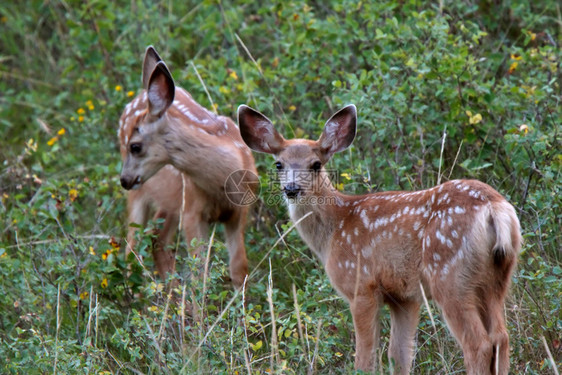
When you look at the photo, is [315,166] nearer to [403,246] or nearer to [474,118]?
[403,246]

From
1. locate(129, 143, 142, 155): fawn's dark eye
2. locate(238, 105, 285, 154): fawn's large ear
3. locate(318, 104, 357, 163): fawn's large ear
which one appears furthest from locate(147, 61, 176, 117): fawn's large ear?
locate(318, 104, 357, 163): fawn's large ear

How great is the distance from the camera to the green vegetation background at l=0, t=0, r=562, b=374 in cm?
486

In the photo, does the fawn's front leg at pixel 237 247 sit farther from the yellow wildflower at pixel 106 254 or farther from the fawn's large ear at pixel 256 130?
the yellow wildflower at pixel 106 254

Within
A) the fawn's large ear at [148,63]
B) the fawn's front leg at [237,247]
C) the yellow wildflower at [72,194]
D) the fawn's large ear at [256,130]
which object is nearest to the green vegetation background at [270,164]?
the yellow wildflower at [72,194]

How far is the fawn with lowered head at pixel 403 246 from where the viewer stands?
4289 millimetres

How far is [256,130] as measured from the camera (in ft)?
19.0

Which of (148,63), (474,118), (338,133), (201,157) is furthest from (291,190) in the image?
(148,63)

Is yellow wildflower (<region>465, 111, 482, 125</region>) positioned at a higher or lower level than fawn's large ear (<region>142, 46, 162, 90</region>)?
lower

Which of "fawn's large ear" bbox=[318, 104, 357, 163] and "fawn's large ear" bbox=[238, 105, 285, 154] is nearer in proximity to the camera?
"fawn's large ear" bbox=[318, 104, 357, 163]

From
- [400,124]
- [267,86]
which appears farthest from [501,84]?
[267,86]

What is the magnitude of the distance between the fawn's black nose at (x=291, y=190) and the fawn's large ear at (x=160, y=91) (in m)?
1.45

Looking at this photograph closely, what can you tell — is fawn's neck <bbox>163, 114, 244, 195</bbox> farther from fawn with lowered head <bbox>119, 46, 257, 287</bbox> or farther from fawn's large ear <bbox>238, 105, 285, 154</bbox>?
fawn's large ear <bbox>238, 105, 285, 154</bbox>

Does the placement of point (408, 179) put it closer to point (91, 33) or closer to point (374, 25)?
point (374, 25)

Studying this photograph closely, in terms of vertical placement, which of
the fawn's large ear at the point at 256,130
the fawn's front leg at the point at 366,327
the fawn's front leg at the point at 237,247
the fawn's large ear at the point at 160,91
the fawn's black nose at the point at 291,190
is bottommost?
the fawn's front leg at the point at 237,247
